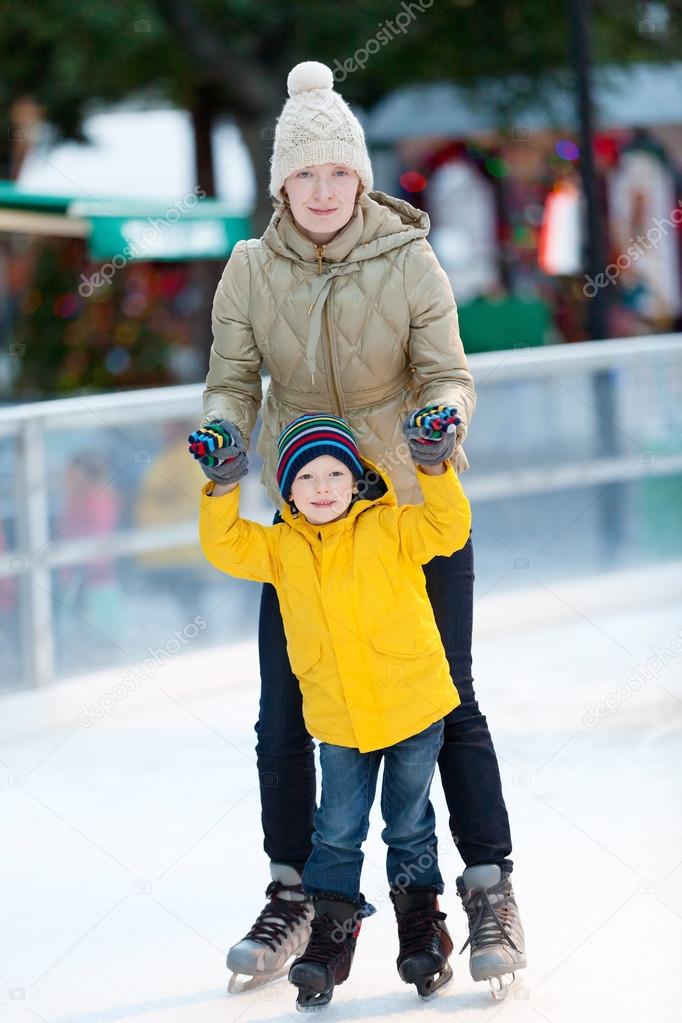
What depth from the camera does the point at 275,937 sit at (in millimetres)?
2924

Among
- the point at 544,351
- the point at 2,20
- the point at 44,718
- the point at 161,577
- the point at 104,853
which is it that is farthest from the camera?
the point at 2,20

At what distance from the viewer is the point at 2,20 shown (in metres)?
12.9

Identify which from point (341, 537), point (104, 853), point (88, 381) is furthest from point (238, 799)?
point (88, 381)

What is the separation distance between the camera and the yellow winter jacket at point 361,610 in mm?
2695

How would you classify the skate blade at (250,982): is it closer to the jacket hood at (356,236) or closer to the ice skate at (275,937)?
the ice skate at (275,937)

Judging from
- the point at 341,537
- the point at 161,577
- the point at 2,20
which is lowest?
the point at 161,577

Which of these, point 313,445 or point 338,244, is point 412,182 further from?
point 313,445

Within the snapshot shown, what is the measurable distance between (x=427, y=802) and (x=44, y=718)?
2391mm

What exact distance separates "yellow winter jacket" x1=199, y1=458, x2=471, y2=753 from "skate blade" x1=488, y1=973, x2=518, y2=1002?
49 centimetres

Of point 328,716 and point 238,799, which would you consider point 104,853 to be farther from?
point 328,716

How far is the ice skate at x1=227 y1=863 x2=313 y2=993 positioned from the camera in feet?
9.46
